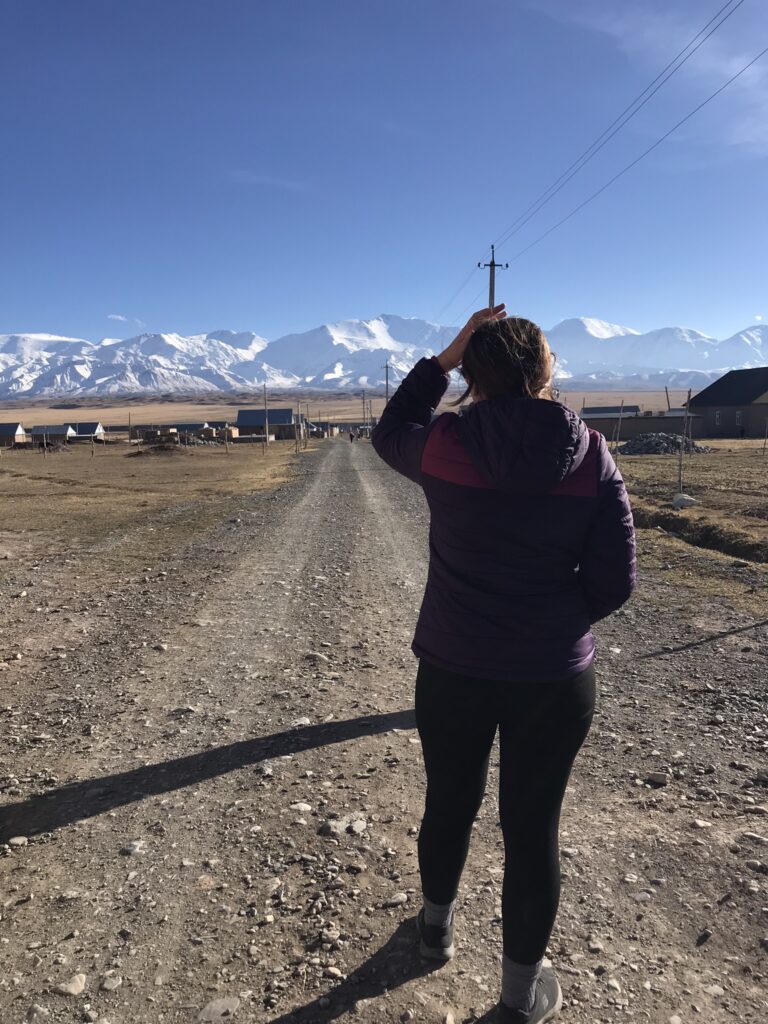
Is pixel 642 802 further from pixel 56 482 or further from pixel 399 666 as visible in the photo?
pixel 56 482

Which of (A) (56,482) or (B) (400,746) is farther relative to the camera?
(A) (56,482)

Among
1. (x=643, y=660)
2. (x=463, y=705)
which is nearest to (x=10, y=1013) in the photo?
(x=463, y=705)

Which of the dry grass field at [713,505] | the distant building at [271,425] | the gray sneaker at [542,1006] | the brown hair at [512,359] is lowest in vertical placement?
the gray sneaker at [542,1006]

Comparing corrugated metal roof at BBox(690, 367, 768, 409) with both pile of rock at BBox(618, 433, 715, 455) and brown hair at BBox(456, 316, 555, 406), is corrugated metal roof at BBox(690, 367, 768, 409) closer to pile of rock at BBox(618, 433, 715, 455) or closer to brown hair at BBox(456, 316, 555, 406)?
pile of rock at BBox(618, 433, 715, 455)

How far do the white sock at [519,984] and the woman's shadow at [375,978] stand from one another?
1.31 ft

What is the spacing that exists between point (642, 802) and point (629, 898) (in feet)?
2.76

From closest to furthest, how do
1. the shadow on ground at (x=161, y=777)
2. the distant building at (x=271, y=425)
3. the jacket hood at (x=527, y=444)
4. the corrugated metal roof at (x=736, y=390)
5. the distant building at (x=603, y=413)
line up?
the jacket hood at (x=527, y=444)
the shadow on ground at (x=161, y=777)
the corrugated metal roof at (x=736, y=390)
the distant building at (x=603, y=413)
the distant building at (x=271, y=425)

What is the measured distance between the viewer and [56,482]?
31.8 metres

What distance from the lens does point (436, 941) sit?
2662 millimetres

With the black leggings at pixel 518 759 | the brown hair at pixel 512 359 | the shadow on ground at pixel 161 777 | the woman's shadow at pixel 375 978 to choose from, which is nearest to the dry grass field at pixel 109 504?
the shadow on ground at pixel 161 777

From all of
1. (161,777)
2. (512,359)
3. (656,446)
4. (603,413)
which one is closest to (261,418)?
(603,413)

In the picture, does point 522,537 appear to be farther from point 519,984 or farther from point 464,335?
point 519,984

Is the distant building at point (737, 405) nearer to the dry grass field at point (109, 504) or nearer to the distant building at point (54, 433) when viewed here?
the dry grass field at point (109, 504)

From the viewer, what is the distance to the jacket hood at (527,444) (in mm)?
2014
